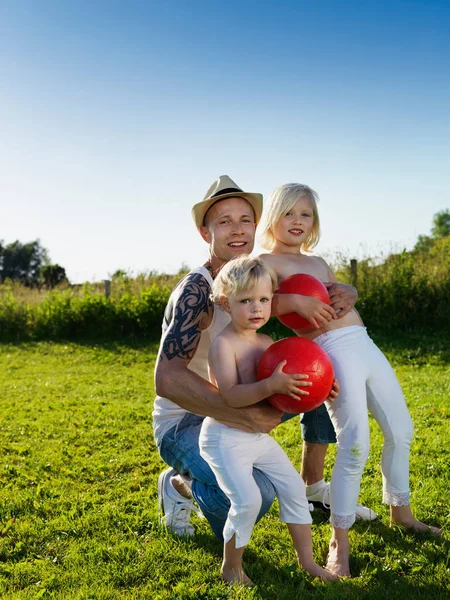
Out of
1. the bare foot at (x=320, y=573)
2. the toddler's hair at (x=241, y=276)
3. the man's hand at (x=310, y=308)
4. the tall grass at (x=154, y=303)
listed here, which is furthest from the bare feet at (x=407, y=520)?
the tall grass at (x=154, y=303)

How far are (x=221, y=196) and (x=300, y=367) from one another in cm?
152

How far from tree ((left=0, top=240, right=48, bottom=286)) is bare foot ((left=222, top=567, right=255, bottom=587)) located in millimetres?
70817

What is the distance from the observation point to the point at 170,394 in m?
3.83

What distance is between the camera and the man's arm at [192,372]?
3533 mm

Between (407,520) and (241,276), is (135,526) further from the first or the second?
(241,276)

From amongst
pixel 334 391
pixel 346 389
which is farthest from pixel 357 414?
pixel 334 391

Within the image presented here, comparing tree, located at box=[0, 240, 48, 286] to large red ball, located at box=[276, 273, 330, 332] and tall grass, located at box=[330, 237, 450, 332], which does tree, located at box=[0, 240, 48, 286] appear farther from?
large red ball, located at box=[276, 273, 330, 332]

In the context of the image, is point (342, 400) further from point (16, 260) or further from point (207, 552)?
point (16, 260)

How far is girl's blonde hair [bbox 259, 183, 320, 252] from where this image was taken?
4.17 m

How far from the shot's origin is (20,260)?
72000 millimetres

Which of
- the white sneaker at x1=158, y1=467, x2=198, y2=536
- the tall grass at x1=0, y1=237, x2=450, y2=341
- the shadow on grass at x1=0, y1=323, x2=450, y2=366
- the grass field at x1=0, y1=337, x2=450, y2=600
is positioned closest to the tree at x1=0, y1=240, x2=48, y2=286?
the tall grass at x1=0, y1=237, x2=450, y2=341

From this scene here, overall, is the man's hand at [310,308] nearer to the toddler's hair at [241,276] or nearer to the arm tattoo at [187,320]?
the toddler's hair at [241,276]

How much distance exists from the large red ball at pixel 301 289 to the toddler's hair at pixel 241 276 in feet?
0.76

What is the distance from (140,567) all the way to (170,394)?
1.20 meters
